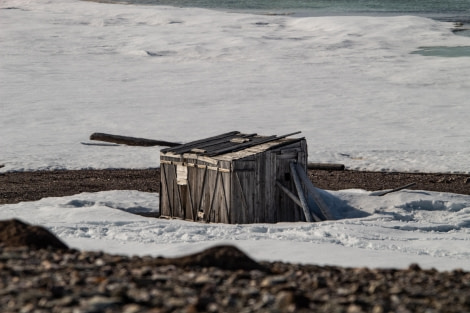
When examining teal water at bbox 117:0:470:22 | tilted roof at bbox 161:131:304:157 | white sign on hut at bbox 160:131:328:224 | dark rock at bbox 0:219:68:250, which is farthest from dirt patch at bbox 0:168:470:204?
teal water at bbox 117:0:470:22

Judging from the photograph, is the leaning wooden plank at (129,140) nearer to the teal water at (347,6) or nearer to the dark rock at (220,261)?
the dark rock at (220,261)

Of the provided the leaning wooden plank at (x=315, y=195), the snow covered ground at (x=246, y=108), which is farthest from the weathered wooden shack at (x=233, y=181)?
the snow covered ground at (x=246, y=108)

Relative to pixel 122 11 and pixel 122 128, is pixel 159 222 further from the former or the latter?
pixel 122 11

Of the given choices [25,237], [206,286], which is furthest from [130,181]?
[206,286]

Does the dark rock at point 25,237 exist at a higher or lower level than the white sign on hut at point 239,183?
higher

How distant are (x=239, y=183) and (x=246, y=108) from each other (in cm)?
1541

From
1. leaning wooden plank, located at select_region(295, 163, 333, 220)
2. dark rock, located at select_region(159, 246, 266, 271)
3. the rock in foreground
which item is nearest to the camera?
the rock in foreground

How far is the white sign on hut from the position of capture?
59.4ft

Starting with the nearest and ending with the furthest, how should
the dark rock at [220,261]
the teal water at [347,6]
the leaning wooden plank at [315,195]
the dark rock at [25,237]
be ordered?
the dark rock at [220,261], the dark rock at [25,237], the leaning wooden plank at [315,195], the teal water at [347,6]

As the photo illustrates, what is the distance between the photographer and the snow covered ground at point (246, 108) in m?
16.3

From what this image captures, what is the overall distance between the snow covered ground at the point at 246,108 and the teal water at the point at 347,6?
36.4ft

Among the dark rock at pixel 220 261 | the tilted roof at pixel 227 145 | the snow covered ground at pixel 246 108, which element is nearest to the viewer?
the dark rock at pixel 220 261

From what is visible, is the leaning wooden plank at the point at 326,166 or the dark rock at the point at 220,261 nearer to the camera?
the dark rock at the point at 220,261

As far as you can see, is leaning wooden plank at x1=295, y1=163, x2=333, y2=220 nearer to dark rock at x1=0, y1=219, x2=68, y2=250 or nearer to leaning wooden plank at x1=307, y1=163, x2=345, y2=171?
leaning wooden plank at x1=307, y1=163, x2=345, y2=171
